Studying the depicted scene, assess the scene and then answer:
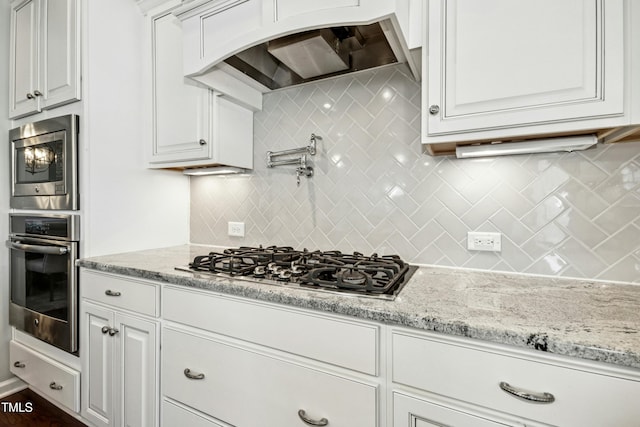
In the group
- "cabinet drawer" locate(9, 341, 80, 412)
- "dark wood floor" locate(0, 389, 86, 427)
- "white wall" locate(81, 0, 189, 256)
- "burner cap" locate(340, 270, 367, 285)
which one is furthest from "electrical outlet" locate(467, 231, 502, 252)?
"dark wood floor" locate(0, 389, 86, 427)

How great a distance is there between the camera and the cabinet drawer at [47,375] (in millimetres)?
1698

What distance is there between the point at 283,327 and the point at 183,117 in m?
1.35

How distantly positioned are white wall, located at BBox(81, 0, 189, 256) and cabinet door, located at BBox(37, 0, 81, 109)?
3.2 inches

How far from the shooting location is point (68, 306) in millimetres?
1700

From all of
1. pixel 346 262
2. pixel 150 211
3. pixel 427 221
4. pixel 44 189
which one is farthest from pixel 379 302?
pixel 44 189

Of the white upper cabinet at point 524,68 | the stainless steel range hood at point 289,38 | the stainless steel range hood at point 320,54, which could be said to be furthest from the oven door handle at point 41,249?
the white upper cabinet at point 524,68

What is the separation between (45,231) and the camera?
5.96ft

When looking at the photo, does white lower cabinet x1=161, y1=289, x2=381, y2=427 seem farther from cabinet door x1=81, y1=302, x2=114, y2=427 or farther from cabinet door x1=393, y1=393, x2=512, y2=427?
cabinet door x1=81, y1=302, x2=114, y2=427

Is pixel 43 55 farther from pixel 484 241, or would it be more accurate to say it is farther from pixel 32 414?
pixel 484 241

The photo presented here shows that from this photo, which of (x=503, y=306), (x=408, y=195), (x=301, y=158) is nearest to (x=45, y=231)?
(x=301, y=158)

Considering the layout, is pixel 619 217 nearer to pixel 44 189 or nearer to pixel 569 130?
pixel 569 130

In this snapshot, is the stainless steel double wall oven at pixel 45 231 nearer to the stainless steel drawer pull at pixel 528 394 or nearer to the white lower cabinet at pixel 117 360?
the white lower cabinet at pixel 117 360

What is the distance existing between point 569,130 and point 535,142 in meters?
0.19

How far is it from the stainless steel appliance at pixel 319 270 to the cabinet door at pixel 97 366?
608 mm
